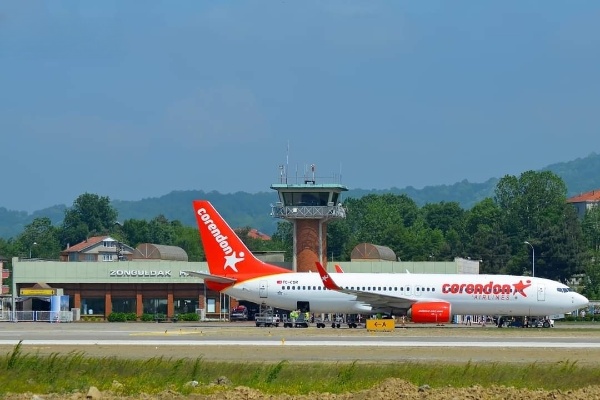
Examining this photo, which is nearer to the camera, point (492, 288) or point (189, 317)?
point (492, 288)

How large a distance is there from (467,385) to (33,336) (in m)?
29.0

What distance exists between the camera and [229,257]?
239 ft

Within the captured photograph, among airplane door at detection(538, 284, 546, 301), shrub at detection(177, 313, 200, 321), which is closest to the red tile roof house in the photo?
shrub at detection(177, 313, 200, 321)

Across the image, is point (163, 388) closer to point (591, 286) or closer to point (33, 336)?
point (33, 336)

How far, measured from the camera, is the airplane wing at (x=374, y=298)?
225 ft

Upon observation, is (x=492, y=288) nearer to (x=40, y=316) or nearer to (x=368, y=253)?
(x=40, y=316)

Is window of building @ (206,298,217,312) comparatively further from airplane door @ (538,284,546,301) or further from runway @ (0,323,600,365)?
runway @ (0,323,600,365)

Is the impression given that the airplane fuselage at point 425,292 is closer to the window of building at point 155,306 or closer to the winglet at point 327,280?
the winglet at point 327,280

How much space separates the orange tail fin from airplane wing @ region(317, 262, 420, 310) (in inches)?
198

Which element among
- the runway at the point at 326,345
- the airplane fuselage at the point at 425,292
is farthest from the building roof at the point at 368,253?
the runway at the point at 326,345

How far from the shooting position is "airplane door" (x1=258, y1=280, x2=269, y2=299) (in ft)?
235

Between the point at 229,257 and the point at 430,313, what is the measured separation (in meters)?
13.4

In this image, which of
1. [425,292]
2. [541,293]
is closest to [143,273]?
[425,292]

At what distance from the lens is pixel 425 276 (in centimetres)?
7088
